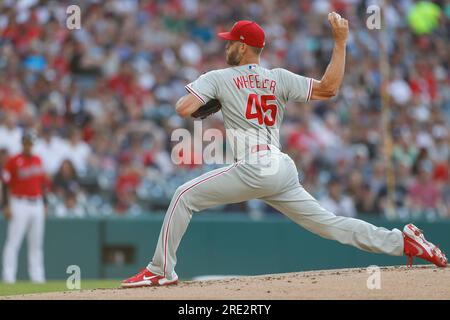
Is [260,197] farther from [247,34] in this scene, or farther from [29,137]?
[29,137]

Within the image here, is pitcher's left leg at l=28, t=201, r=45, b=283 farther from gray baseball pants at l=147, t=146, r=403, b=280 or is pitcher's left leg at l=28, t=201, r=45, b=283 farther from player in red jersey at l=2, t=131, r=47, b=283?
gray baseball pants at l=147, t=146, r=403, b=280

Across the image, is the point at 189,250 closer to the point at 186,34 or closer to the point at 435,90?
the point at 186,34

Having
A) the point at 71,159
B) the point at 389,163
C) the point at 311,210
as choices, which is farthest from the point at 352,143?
the point at 311,210

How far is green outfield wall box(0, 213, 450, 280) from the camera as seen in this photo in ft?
46.5

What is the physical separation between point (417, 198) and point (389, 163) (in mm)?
838

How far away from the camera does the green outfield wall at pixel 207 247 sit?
46.5ft

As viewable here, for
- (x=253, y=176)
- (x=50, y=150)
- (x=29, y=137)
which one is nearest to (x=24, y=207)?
(x=29, y=137)

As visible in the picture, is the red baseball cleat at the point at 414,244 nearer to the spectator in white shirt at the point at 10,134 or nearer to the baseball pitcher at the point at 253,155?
the baseball pitcher at the point at 253,155

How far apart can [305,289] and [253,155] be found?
1.03m

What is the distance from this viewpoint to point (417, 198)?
51.7 feet

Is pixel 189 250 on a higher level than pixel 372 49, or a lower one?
lower

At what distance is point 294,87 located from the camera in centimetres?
778
